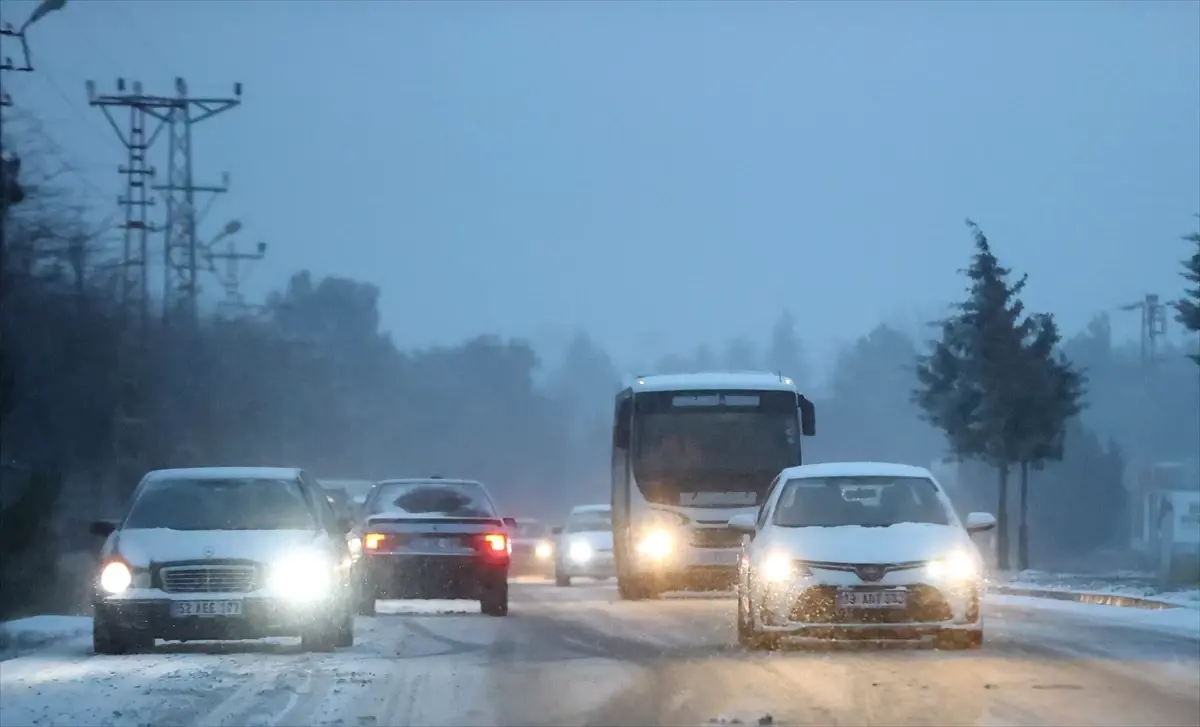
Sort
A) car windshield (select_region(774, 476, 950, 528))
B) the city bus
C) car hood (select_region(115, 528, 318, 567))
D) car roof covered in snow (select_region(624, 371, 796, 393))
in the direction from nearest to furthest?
car hood (select_region(115, 528, 318, 567))
car windshield (select_region(774, 476, 950, 528))
the city bus
car roof covered in snow (select_region(624, 371, 796, 393))

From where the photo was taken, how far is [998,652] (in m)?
16.1

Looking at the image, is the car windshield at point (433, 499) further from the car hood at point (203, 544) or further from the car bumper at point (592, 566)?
the car bumper at point (592, 566)

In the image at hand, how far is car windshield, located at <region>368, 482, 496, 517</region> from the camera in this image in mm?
24812

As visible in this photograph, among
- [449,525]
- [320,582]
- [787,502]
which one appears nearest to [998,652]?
[787,502]

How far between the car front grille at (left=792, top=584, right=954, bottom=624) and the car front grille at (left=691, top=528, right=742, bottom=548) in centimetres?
1112

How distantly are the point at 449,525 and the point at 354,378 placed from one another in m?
101

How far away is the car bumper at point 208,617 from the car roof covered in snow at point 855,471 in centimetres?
454

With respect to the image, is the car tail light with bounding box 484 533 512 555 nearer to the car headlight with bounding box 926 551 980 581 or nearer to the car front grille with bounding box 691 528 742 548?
the car front grille with bounding box 691 528 742 548

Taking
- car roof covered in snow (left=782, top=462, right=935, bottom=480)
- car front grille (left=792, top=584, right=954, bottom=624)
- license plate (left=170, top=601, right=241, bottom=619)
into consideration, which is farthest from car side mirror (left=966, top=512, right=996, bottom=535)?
license plate (left=170, top=601, right=241, bottom=619)

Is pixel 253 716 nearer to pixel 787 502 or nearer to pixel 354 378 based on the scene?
pixel 787 502

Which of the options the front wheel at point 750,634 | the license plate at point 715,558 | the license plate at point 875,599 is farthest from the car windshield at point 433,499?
the license plate at point 875,599

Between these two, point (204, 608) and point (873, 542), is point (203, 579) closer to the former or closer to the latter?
point (204, 608)

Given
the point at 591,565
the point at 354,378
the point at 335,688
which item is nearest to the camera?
the point at 335,688

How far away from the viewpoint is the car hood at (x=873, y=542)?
15.9 meters
